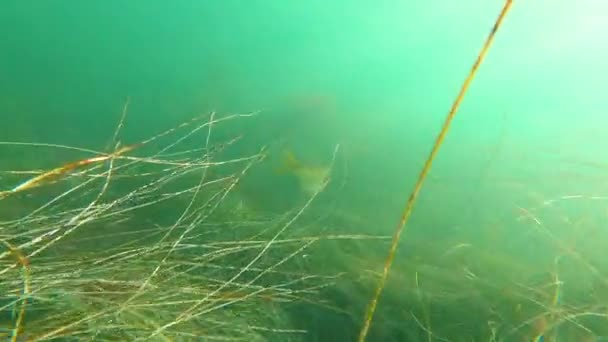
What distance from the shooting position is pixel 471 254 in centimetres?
142

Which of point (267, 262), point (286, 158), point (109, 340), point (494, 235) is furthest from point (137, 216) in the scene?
point (494, 235)

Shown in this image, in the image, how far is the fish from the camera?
1.66 metres

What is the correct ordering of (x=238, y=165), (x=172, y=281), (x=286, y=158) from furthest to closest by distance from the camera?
(x=286, y=158) < (x=238, y=165) < (x=172, y=281)

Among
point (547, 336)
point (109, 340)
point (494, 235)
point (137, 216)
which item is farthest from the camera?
point (494, 235)

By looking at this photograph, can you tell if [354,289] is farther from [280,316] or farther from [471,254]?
[471,254]

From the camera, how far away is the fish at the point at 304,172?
65.2 inches

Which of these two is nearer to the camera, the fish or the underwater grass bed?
the underwater grass bed

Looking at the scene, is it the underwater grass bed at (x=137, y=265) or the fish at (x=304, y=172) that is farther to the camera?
the fish at (x=304, y=172)

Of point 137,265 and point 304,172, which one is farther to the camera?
point 304,172

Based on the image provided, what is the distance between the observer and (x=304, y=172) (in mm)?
1762

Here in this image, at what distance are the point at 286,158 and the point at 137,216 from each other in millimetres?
707

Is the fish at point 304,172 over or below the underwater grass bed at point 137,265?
below

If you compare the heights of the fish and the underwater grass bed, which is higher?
the underwater grass bed

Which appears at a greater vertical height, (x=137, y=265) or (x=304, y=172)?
(x=137, y=265)
